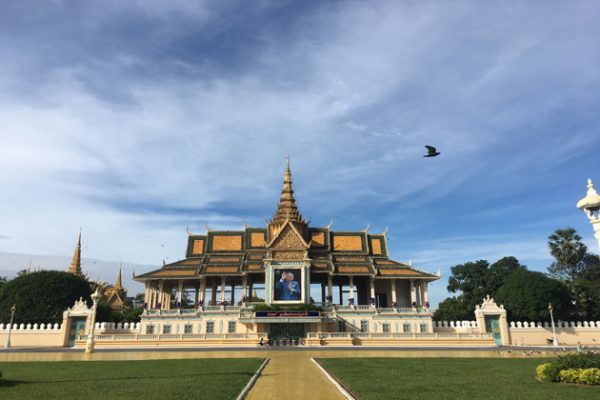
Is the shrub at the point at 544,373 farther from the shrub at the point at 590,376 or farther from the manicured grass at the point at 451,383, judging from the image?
the shrub at the point at 590,376

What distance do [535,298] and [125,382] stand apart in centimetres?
4246

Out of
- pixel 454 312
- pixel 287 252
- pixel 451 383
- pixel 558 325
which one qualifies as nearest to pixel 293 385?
pixel 451 383

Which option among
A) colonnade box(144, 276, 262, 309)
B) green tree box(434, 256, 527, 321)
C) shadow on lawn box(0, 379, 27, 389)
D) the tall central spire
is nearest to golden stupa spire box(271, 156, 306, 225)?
the tall central spire

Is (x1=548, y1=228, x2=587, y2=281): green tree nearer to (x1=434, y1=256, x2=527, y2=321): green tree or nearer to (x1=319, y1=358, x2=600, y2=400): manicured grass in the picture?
(x1=434, y1=256, x2=527, y2=321): green tree

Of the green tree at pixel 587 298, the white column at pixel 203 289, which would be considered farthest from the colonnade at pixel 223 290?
the green tree at pixel 587 298

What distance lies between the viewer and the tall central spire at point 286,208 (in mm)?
57781

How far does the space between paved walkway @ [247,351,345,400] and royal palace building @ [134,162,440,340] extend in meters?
22.6

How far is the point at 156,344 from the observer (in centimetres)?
3697

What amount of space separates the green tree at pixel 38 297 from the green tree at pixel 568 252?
62.6m

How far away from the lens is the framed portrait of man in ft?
155

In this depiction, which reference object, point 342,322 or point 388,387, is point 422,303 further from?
point 388,387

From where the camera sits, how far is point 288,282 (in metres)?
47.8

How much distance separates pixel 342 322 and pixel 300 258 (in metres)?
8.92

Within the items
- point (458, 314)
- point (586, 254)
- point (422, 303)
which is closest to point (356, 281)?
point (422, 303)
